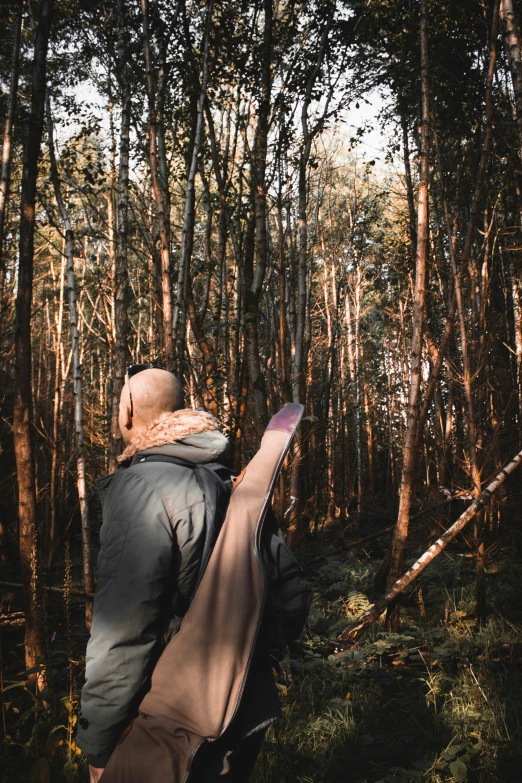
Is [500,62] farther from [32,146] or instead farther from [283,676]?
[283,676]

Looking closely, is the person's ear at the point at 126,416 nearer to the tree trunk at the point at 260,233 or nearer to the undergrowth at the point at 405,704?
the undergrowth at the point at 405,704

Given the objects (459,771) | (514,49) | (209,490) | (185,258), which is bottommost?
(459,771)

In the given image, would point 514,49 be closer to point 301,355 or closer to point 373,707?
point 301,355

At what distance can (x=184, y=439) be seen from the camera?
5.06ft

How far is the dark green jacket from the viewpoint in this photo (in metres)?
1.30

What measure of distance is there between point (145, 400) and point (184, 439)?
22cm

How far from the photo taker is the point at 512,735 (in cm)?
318

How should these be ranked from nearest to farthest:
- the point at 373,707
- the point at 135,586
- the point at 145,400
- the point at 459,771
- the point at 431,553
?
the point at 135,586
the point at 145,400
the point at 459,771
the point at 373,707
the point at 431,553

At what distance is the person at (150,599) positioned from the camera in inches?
51.1

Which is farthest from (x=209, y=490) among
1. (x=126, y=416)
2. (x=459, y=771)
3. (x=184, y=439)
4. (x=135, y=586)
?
(x=459, y=771)

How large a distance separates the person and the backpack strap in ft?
0.05

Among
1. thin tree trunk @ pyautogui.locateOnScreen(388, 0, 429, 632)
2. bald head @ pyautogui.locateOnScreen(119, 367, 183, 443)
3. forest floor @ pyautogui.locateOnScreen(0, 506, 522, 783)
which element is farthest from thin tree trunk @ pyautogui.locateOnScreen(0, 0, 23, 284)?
thin tree trunk @ pyautogui.locateOnScreen(388, 0, 429, 632)

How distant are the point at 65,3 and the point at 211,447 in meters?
6.70

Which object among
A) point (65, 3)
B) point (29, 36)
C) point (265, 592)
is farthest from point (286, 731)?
point (29, 36)
